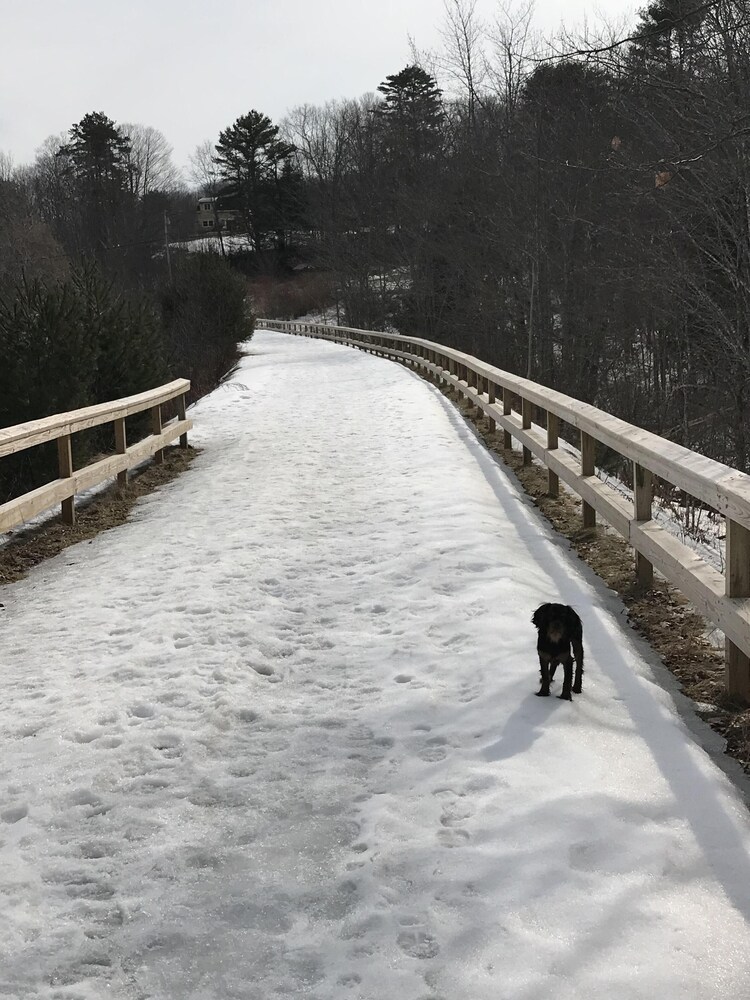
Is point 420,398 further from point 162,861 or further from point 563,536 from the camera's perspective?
point 162,861

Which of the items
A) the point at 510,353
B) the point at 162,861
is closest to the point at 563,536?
the point at 162,861

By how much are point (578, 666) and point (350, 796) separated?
1.38 meters

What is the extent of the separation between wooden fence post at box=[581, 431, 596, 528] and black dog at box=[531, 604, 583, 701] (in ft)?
10.0

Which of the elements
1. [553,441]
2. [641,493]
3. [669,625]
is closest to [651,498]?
[641,493]

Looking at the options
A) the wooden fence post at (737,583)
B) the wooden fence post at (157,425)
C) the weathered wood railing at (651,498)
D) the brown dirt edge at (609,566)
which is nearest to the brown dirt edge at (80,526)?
the brown dirt edge at (609,566)

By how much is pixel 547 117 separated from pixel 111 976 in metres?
31.8

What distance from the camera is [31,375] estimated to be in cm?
1239

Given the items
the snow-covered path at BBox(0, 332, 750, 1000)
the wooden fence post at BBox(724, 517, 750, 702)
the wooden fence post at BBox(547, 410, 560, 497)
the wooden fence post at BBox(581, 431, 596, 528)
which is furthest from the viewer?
the wooden fence post at BBox(547, 410, 560, 497)

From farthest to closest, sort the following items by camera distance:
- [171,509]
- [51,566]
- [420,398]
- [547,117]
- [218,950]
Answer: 1. [547,117]
2. [420,398]
3. [171,509]
4. [51,566]
5. [218,950]

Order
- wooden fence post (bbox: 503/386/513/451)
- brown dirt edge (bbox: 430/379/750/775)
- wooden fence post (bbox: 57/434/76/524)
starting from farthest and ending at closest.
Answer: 1. wooden fence post (bbox: 503/386/513/451)
2. wooden fence post (bbox: 57/434/76/524)
3. brown dirt edge (bbox: 430/379/750/775)

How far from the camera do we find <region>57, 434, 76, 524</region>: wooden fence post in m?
8.45

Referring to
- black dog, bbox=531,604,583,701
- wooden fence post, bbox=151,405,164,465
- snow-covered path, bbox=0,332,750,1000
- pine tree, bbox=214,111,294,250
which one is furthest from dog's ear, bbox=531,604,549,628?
pine tree, bbox=214,111,294,250

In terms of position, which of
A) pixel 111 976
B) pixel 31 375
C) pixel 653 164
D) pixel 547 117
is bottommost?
pixel 111 976

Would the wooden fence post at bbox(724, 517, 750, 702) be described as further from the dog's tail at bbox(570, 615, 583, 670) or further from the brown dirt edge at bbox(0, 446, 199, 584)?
the brown dirt edge at bbox(0, 446, 199, 584)
